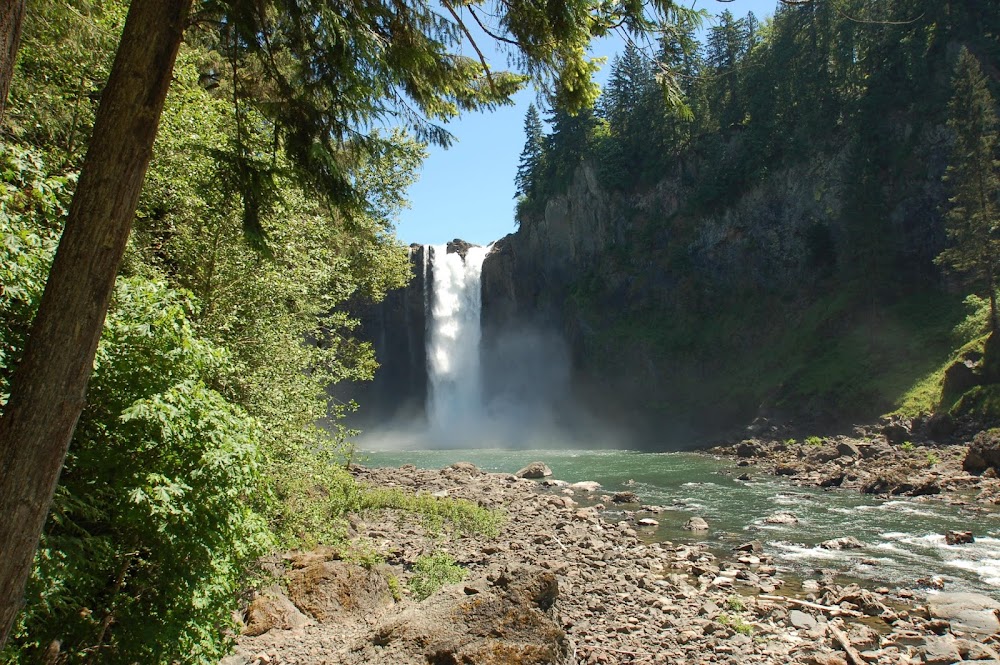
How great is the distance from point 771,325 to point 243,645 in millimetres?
46713

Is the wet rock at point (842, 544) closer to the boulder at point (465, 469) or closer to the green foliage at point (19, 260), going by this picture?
the boulder at point (465, 469)

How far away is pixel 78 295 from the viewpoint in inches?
142

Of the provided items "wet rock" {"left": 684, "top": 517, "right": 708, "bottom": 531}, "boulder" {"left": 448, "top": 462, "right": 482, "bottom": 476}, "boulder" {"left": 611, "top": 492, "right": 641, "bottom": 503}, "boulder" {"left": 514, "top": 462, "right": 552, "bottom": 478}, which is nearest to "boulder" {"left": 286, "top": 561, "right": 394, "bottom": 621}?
"wet rock" {"left": 684, "top": 517, "right": 708, "bottom": 531}

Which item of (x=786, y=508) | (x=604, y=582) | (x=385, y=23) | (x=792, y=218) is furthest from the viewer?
(x=792, y=218)

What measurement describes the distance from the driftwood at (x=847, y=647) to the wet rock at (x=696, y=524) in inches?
284

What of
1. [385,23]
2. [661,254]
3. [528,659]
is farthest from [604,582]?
[661,254]

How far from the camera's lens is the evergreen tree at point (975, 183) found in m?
30.3

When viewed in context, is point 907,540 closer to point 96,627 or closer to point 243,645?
point 243,645

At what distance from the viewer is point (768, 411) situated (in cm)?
3916

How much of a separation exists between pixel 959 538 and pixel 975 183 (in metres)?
25.3

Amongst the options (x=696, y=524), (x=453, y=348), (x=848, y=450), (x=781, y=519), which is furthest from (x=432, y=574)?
(x=453, y=348)

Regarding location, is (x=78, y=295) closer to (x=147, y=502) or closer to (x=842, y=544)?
(x=147, y=502)

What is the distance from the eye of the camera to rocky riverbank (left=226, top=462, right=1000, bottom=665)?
609 centimetres

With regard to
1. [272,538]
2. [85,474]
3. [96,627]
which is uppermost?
[85,474]
